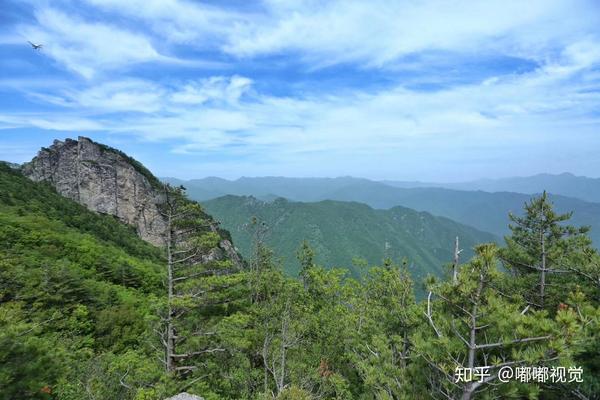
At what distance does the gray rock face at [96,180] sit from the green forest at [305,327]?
182 feet

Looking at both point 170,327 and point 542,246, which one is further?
point 170,327

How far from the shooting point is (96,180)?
80500mm

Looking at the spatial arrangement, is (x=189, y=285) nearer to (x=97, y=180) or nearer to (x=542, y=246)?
(x=542, y=246)

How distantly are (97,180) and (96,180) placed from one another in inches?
8.3

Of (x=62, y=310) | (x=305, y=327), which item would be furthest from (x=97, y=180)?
(x=305, y=327)

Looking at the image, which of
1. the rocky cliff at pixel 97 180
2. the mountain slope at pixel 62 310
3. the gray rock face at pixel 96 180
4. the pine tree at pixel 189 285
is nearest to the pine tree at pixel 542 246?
the pine tree at pixel 189 285

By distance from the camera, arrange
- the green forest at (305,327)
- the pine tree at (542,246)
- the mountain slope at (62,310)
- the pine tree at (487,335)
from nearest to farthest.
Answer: the pine tree at (487,335) → the green forest at (305,327) → the mountain slope at (62,310) → the pine tree at (542,246)

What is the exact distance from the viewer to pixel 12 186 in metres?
54.0

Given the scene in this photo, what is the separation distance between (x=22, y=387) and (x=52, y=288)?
13576 millimetres

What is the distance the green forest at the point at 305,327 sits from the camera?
19.2 feet

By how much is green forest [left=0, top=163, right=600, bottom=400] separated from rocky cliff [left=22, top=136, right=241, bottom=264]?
55126 mm

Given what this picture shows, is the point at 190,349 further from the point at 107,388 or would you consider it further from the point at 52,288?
the point at 52,288

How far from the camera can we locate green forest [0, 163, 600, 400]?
19.2ft

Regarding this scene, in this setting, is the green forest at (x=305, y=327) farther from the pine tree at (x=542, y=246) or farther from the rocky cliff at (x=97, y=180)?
the rocky cliff at (x=97, y=180)
